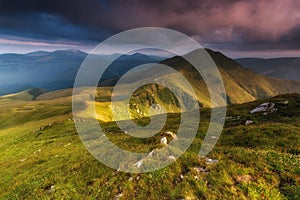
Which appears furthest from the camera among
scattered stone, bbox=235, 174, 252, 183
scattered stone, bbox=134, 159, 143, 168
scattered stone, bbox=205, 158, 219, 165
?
scattered stone, bbox=134, 159, 143, 168

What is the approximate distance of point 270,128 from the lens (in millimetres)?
27719

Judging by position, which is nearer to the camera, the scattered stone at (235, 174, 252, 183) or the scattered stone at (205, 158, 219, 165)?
the scattered stone at (235, 174, 252, 183)

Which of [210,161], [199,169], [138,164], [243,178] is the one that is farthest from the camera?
[138,164]

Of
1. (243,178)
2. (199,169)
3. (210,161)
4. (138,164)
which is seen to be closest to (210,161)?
(210,161)

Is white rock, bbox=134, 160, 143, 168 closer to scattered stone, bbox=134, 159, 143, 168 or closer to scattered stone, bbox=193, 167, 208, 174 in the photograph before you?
scattered stone, bbox=134, 159, 143, 168

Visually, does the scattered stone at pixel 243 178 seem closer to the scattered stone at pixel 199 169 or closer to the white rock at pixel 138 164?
the scattered stone at pixel 199 169

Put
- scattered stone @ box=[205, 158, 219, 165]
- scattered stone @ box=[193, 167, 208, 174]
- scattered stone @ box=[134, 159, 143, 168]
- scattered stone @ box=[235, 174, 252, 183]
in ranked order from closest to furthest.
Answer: scattered stone @ box=[235, 174, 252, 183] < scattered stone @ box=[193, 167, 208, 174] < scattered stone @ box=[205, 158, 219, 165] < scattered stone @ box=[134, 159, 143, 168]

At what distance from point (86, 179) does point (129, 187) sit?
4.55 m

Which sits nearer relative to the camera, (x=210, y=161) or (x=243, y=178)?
(x=243, y=178)

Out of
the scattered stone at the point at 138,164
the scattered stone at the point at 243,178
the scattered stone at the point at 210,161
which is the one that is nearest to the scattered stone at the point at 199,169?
the scattered stone at the point at 210,161

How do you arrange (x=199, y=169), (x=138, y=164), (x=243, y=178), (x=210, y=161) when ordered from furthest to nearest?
(x=138, y=164), (x=210, y=161), (x=199, y=169), (x=243, y=178)

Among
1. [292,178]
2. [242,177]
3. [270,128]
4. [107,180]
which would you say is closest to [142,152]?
[107,180]

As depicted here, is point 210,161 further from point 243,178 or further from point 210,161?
point 243,178

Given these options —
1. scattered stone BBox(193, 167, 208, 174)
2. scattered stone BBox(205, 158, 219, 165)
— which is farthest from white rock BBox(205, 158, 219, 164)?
scattered stone BBox(193, 167, 208, 174)
